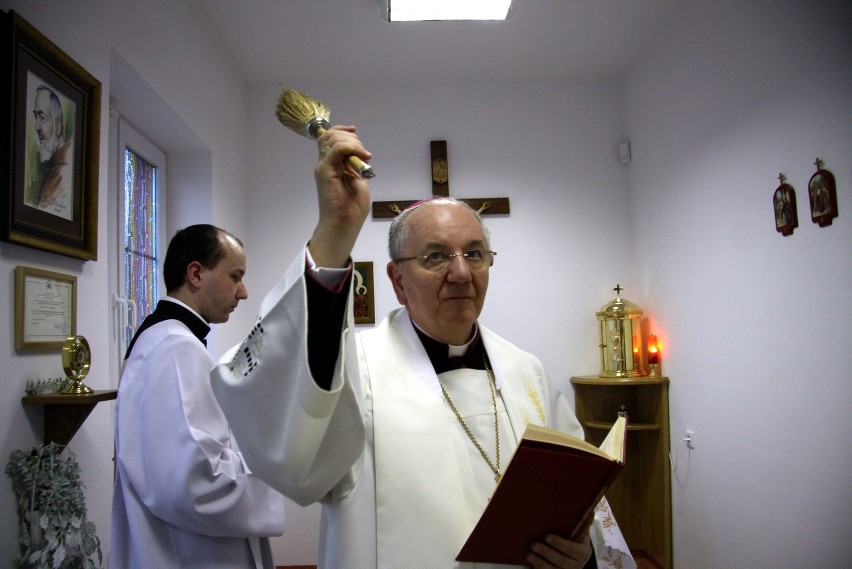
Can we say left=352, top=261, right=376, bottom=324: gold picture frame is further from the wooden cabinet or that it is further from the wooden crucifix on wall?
the wooden cabinet

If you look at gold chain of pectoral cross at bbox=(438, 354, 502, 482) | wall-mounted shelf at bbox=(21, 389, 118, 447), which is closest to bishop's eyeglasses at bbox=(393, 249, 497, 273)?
gold chain of pectoral cross at bbox=(438, 354, 502, 482)

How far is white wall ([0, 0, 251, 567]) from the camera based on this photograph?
1.78 metres

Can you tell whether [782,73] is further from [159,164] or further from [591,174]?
[159,164]

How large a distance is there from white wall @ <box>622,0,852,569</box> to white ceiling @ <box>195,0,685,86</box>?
0.34 m

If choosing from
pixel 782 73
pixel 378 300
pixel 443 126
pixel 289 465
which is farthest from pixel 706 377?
pixel 289 465

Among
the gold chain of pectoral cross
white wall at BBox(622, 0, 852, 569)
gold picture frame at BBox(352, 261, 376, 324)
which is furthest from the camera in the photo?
gold picture frame at BBox(352, 261, 376, 324)

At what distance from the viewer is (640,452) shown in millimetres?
4562

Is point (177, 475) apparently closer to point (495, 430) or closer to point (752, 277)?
point (495, 430)

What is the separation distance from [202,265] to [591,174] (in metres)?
3.57

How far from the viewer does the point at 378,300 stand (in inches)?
188

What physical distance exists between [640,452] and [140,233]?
3713 mm

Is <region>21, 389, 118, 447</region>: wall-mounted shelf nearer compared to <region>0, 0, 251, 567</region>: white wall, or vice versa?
<region>0, 0, 251, 567</region>: white wall

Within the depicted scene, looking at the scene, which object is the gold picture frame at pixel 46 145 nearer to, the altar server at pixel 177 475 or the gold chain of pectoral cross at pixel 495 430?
the altar server at pixel 177 475

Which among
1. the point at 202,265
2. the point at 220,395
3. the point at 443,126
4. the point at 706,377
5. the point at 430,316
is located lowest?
the point at 706,377
